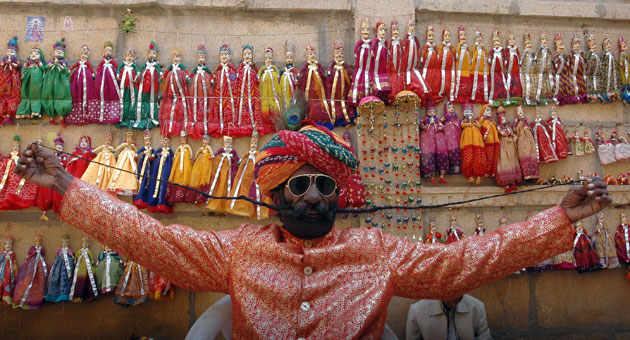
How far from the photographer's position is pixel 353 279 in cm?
229

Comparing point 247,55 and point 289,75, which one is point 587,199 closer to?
point 289,75

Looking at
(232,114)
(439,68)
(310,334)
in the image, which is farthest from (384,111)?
(310,334)

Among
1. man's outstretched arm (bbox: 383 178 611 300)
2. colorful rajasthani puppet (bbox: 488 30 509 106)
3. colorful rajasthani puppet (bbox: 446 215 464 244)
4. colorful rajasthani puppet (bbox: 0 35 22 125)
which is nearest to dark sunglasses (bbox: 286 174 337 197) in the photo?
man's outstretched arm (bbox: 383 178 611 300)

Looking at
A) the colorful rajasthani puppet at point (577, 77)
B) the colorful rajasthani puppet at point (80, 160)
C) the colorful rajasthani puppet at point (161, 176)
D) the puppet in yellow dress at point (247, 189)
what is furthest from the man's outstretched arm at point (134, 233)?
→ the colorful rajasthani puppet at point (577, 77)

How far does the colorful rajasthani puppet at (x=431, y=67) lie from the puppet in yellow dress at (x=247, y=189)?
6.47 feet

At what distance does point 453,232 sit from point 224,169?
2417 mm

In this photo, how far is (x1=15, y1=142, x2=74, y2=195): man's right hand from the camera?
211 centimetres

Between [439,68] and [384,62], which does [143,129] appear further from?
[439,68]

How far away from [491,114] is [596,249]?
5.86 ft

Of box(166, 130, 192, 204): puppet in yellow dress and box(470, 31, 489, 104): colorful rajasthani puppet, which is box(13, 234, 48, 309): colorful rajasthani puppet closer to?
box(166, 130, 192, 204): puppet in yellow dress

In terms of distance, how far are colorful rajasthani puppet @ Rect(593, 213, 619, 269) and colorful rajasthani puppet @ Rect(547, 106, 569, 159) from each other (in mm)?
792

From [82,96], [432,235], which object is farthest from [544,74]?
[82,96]

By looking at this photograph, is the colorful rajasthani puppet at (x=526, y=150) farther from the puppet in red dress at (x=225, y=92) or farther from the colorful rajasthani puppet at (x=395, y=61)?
the puppet in red dress at (x=225, y=92)

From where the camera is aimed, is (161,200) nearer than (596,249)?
Yes
